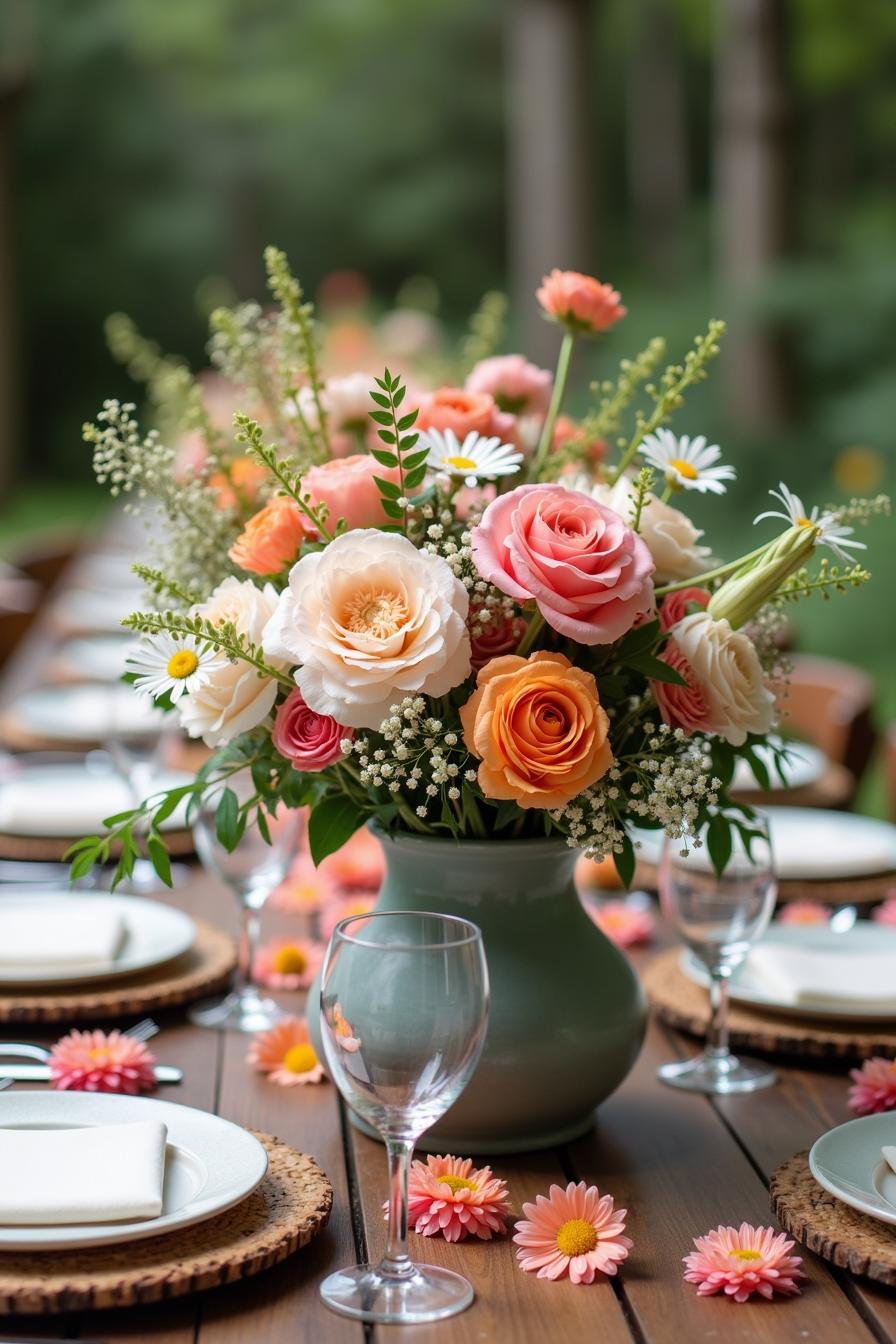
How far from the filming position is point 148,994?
1.46 metres

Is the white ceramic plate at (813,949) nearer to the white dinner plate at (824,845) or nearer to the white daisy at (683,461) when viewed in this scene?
the white dinner plate at (824,845)

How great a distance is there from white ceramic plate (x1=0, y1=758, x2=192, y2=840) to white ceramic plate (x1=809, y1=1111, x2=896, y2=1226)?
Answer: 1028mm

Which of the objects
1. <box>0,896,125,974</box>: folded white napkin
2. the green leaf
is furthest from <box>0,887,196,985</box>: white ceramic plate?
the green leaf

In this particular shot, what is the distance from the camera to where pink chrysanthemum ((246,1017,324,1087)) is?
132 cm

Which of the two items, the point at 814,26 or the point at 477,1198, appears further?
the point at 814,26

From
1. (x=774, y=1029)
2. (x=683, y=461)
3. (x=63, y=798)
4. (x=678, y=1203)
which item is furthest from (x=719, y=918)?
(x=63, y=798)

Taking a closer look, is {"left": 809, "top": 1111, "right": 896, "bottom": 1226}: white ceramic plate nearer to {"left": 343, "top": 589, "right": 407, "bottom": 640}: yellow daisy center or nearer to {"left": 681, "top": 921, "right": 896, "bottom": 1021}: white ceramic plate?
{"left": 681, "top": 921, "right": 896, "bottom": 1021}: white ceramic plate

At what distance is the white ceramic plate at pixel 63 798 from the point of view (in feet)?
6.50

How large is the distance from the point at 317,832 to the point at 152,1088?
276 millimetres

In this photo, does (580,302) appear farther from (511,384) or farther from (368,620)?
(368,620)

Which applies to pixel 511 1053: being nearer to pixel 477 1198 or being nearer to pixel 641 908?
pixel 477 1198

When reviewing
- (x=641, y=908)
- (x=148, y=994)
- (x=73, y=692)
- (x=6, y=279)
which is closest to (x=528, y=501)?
(x=148, y=994)

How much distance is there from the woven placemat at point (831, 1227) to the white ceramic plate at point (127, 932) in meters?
0.64

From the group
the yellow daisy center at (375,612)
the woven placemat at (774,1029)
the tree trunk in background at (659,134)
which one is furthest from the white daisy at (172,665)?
the tree trunk in background at (659,134)
